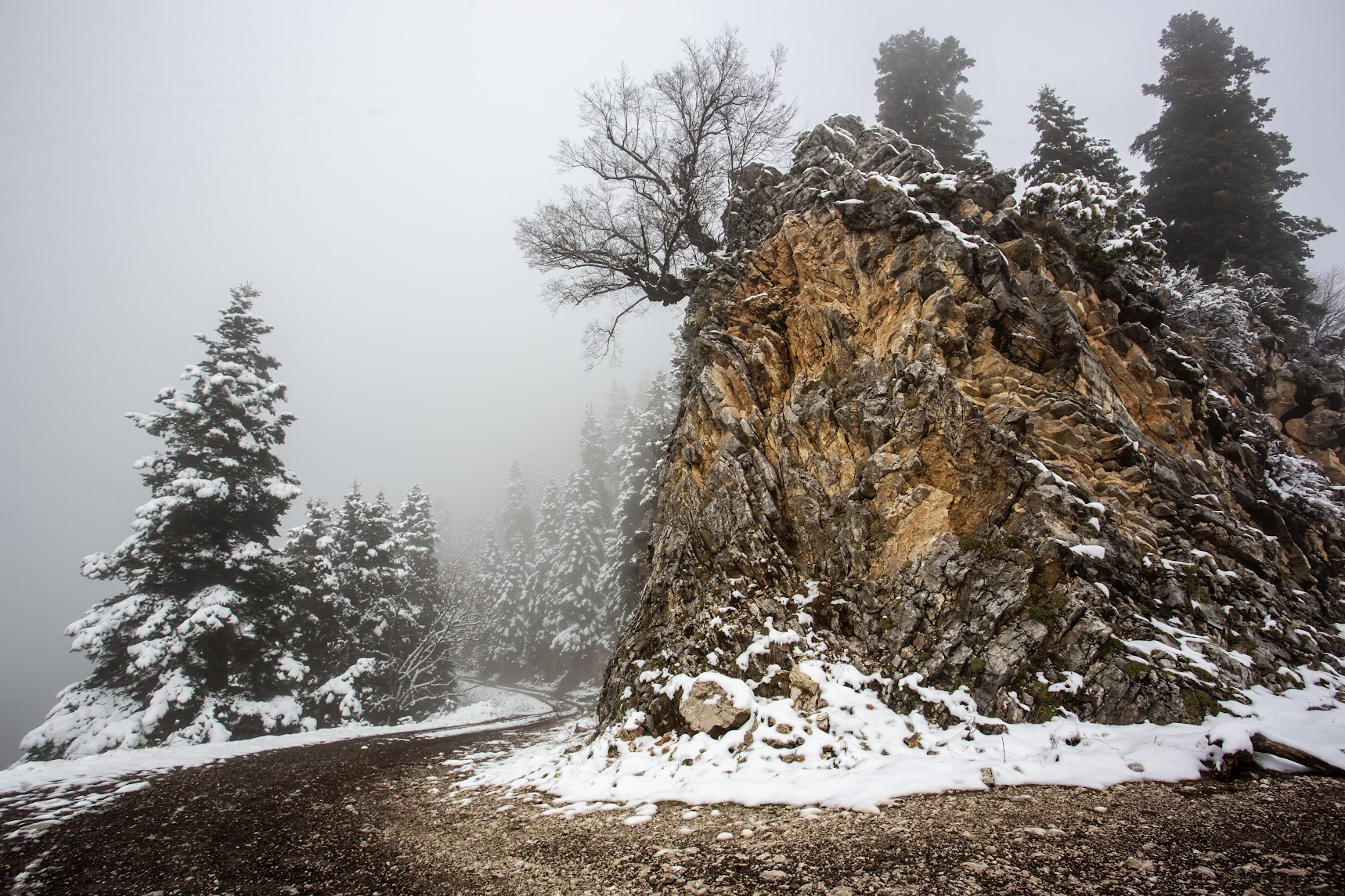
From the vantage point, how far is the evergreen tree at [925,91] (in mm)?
20125

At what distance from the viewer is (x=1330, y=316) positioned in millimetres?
17859

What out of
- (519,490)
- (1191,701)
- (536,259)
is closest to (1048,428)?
(1191,701)

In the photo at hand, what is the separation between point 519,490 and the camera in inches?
2285

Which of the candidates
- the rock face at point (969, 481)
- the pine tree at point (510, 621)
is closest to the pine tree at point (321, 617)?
the rock face at point (969, 481)

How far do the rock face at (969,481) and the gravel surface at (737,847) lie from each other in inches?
82.3

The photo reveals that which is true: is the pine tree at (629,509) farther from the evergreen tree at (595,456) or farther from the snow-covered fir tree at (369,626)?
the evergreen tree at (595,456)

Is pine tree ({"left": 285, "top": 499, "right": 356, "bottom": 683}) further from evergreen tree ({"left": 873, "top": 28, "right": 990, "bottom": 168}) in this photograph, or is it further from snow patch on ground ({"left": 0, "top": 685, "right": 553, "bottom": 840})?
evergreen tree ({"left": 873, "top": 28, "right": 990, "bottom": 168})

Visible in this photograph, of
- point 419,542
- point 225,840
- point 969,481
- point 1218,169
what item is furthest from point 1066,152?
point 419,542

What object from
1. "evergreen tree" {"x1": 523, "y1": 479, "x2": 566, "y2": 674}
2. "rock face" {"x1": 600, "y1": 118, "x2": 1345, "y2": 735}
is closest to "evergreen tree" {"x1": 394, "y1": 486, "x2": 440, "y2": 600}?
"evergreen tree" {"x1": 523, "y1": 479, "x2": 566, "y2": 674}

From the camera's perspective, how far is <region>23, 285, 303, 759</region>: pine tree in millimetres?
12977

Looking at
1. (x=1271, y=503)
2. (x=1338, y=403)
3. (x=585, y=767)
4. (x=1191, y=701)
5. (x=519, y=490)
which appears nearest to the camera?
(x=1191, y=701)

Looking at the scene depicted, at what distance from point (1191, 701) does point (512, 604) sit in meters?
43.5

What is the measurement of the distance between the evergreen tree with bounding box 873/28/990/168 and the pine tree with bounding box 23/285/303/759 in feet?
85.4

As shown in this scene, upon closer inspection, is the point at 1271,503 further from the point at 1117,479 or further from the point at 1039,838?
the point at 1039,838
